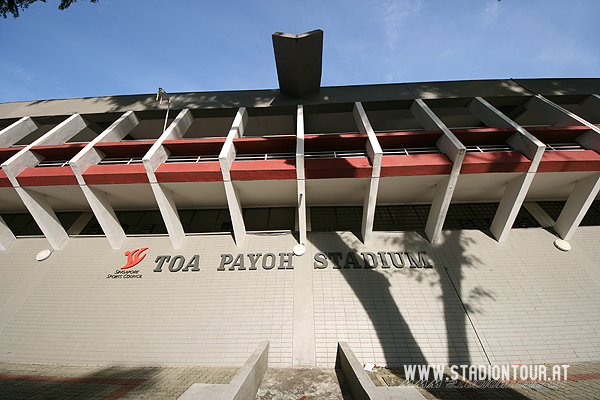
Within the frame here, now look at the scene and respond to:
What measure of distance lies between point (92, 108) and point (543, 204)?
28993mm

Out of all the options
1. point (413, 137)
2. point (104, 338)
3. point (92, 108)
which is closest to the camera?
point (104, 338)

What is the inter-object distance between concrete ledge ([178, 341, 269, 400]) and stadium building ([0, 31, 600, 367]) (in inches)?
52.9

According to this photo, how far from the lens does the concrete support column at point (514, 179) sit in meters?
9.27

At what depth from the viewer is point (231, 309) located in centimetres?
901

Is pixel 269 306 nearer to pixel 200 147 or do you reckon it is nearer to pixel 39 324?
pixel 200 147

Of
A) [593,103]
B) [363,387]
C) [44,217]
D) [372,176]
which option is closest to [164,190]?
[44,217]

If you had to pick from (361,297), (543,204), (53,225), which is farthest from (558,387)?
(53,225)

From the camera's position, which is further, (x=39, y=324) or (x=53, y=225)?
(x=53, y=225)

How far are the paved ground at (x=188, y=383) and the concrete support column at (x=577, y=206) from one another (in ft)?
20.3

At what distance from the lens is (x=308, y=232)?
11.7m

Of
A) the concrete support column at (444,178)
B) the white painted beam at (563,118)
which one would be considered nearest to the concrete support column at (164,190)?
the concrete support column at (444,178)

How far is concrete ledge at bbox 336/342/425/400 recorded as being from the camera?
4262 mm

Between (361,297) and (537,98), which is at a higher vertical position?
(537,98)

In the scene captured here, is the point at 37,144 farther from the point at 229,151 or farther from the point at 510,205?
the point at 510,205
